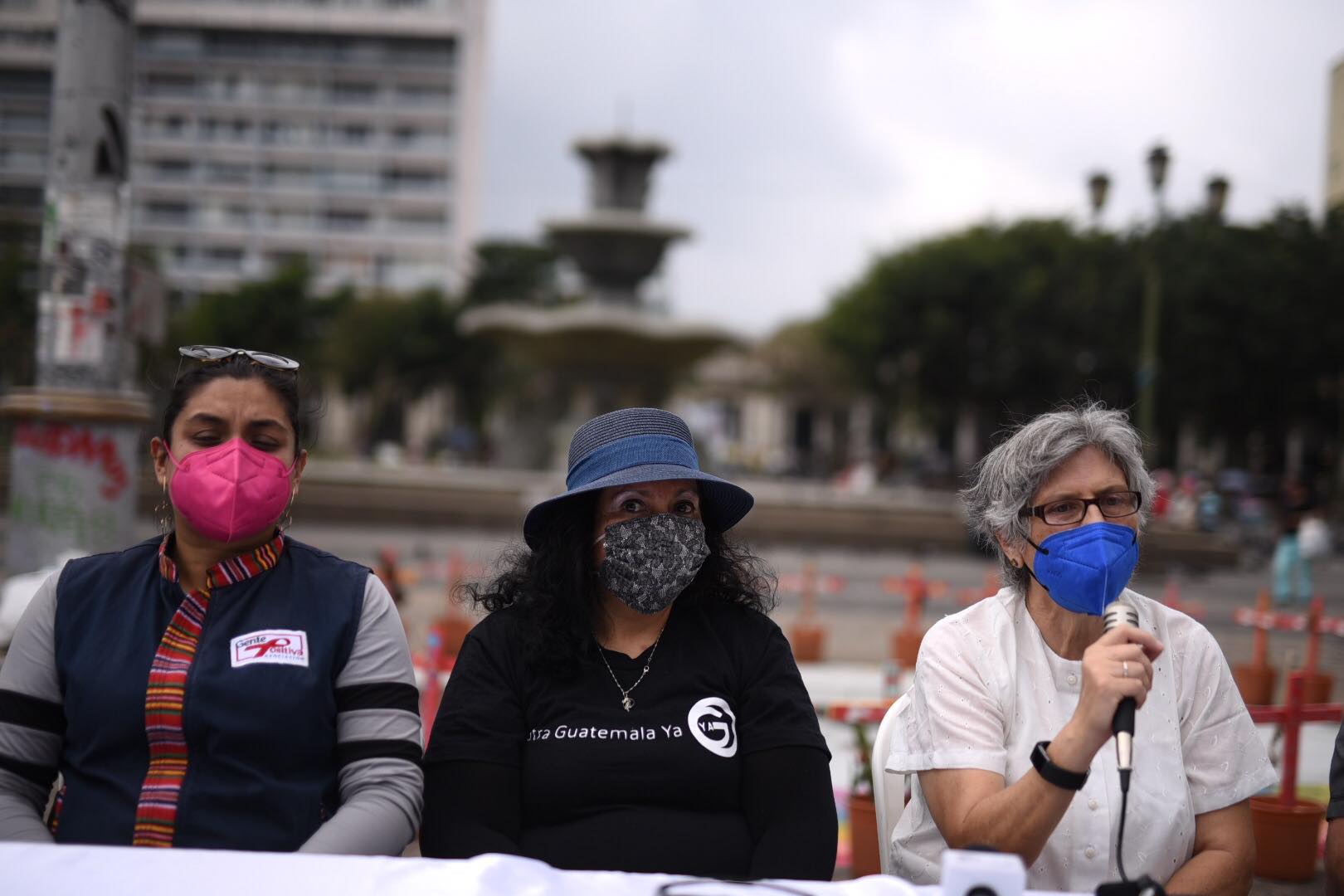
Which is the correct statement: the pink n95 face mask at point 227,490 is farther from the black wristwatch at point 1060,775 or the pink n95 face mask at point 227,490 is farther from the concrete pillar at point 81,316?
the concrete pillar at point 81,316

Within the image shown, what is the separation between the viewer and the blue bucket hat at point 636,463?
10.0ft

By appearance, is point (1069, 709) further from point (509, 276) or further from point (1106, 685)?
point (509, 276)

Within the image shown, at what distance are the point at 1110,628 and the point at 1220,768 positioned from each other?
2.27 ft

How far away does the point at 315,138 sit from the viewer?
87688mm

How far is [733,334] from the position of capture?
2570 centimetres

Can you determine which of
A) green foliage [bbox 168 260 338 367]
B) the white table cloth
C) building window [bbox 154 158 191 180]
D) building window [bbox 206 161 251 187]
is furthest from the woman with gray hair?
building window [bbox 154 158 191 180]

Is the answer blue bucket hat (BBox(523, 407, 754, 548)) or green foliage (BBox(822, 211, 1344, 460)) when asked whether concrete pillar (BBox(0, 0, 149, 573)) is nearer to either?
blue bucket hat (BBox(523, 407, 754, 548))

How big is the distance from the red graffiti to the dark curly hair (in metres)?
3.83

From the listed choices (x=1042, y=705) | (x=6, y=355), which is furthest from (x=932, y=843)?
(x=6, y=355)

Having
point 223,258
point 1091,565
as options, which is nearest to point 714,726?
point 1091,565

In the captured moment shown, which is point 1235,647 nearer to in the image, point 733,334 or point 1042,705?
point 1042,705

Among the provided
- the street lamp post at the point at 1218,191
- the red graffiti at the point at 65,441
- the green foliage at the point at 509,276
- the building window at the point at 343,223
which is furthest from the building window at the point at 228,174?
the red graffiti at the point at 65,441

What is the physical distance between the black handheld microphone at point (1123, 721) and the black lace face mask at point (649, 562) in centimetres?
101

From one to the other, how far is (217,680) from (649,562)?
102cm
